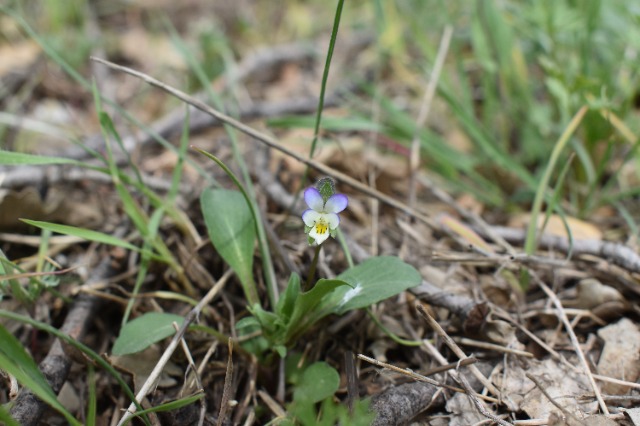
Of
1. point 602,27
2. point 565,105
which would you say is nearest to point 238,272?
point 565,105

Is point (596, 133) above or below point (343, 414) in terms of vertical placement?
below

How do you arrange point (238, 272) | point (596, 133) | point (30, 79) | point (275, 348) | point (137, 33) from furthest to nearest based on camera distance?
point (137, 33) < point (30, 79) < point (596, 133) < point (238, 272) < point (275, 348)

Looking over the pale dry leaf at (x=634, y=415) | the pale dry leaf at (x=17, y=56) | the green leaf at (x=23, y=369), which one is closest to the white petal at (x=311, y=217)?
the green leaf at (x=23, y=369)

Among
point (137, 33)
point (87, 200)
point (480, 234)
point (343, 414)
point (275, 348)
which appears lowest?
point (480, 234)

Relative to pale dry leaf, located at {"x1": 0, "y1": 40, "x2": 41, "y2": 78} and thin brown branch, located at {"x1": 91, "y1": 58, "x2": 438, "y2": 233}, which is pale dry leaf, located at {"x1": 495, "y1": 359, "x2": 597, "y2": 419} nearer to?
thin brown branch, located at {"x1": 91, "y1": 58, "x2": 438, "y2": 233}

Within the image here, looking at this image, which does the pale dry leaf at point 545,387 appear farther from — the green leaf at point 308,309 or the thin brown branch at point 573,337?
the green leaf at point 308,309

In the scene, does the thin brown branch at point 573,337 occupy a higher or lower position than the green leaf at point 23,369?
lower

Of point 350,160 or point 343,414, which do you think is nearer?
point 343,414

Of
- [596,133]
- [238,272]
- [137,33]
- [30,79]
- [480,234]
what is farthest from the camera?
[137,33]

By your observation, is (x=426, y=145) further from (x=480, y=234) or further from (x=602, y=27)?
(x=602, y=27)
